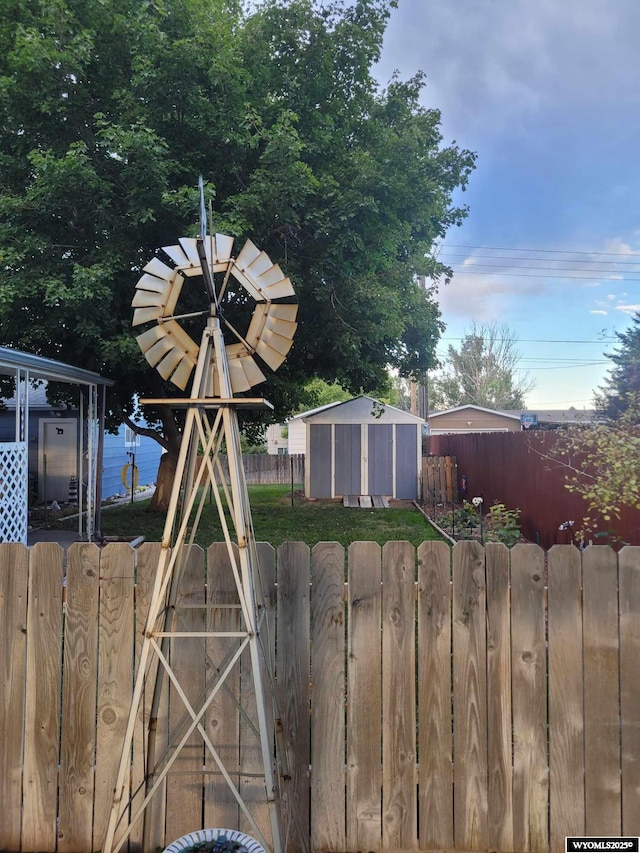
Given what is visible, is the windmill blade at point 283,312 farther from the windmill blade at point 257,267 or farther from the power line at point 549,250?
the power line at point 549,250

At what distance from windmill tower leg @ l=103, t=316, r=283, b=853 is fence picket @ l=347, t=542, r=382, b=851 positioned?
0.31 meters

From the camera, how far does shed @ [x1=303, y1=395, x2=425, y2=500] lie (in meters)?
12.9

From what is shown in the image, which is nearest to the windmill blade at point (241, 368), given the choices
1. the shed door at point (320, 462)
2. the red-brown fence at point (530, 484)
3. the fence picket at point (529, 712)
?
the fence picket at point (529, 712)

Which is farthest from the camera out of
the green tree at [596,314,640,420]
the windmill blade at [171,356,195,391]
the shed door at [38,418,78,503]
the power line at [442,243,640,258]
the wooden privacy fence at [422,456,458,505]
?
the power line at [442,243,640,258]

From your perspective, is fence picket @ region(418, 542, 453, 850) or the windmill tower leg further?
fence picket @ region(418, 542, 453, 850)

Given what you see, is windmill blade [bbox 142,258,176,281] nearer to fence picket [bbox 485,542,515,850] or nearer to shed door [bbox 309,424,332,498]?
fence picket [bbox 485,542,515,850]

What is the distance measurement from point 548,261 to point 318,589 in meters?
26.3

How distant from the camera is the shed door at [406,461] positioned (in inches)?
505

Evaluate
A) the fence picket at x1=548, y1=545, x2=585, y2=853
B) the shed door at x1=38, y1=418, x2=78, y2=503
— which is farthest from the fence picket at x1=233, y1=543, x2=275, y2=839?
the shed door at x1=38, y1=418, x2=78, y2=503

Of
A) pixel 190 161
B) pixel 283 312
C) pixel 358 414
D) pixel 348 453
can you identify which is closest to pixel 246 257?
pixel 283 312

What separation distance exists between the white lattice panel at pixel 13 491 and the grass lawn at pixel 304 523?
217 centimetres

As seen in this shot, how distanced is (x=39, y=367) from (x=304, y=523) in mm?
5132

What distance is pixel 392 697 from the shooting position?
1.88 m

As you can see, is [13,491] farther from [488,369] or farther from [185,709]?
[488,369]
